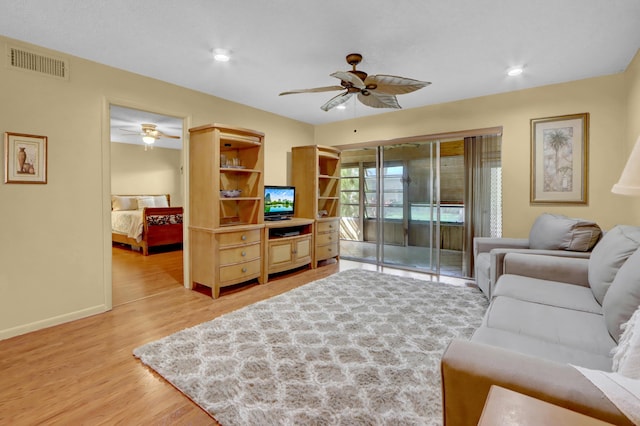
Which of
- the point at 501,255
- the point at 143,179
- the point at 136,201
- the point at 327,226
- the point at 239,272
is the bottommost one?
the point at 239,272

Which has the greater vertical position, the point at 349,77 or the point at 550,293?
the point at 349,77

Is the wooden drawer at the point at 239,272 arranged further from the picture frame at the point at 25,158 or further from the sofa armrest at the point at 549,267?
the sofa armrest at the point at 549,267

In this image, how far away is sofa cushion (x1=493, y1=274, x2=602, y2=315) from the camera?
186cm

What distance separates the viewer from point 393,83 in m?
2.58

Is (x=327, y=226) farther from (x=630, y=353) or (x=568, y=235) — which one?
(x=630, y=353)

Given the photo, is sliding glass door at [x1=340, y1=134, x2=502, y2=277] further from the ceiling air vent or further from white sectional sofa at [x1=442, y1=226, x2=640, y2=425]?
the ceiling air vent

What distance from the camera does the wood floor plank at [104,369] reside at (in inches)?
65.0

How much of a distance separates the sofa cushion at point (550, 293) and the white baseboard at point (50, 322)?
3622 mm

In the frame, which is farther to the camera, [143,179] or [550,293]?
[143,179]

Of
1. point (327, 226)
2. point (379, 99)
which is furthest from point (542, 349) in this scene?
point (327, 226)

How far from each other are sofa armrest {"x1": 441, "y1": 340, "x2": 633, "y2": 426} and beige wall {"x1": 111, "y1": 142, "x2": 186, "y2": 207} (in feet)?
23.9

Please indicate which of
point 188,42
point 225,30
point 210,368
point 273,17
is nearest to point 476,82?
point 273,17

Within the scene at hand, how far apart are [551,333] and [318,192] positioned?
4.06 m

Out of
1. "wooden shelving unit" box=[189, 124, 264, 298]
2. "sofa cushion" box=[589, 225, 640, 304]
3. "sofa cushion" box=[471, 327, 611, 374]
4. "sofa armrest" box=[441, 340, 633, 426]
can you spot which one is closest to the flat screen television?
"wooden shelving unit" box=[189, 124, 264, 298]
